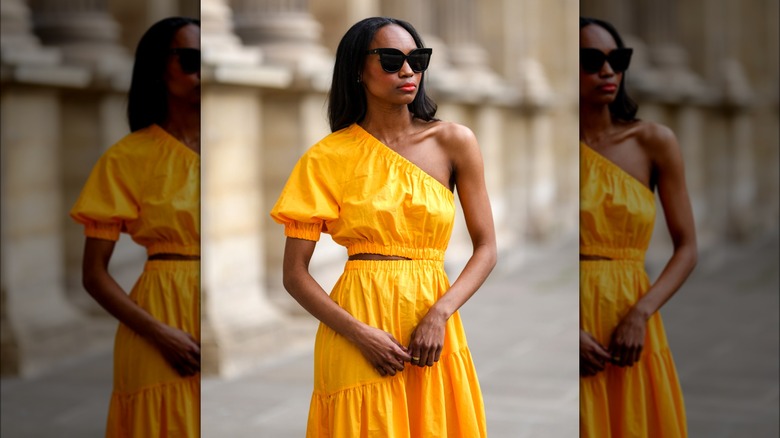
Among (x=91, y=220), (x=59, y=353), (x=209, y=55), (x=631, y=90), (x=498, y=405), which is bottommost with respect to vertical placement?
(x=498, y=405)

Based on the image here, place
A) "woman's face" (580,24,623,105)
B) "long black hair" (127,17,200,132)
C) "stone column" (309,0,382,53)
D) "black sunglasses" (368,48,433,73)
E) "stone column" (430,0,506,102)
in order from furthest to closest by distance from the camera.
→ "stone column" (430,0,506,102) < "stone column" (309,0,382,53) < "long black hair" (127,17,200,132) < "woman's face" (580,24,623,105) < "black sunglasses" (368,48,433,73)

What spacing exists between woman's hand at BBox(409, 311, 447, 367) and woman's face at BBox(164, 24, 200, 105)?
3.67ft

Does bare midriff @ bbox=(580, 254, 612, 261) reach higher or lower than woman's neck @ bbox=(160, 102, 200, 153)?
lower

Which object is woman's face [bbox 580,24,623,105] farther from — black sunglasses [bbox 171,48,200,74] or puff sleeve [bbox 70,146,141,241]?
puff sleeve [bbox 70,146,141,241]

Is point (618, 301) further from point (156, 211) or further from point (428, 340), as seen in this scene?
point (156, 211)

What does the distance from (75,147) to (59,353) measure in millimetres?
669

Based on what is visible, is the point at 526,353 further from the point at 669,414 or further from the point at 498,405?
the point at 669,414

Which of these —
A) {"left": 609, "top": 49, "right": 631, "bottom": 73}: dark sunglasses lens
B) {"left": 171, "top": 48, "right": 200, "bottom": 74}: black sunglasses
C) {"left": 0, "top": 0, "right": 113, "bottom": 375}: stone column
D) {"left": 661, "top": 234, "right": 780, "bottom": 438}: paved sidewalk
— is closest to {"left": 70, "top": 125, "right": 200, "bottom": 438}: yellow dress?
{"left": 0, "top": 0, "right": 113, "bottom": 375}: stone column

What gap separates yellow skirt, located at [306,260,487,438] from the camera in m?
3.29

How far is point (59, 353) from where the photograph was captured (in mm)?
4043

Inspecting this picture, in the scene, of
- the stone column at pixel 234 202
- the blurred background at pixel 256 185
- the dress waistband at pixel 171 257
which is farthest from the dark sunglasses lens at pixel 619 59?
the stone column at pixel 234 202

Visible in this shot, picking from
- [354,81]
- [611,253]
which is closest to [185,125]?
[354,81]

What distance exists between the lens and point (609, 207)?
3752mm

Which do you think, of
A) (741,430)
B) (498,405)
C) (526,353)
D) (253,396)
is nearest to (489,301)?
(526,353)
